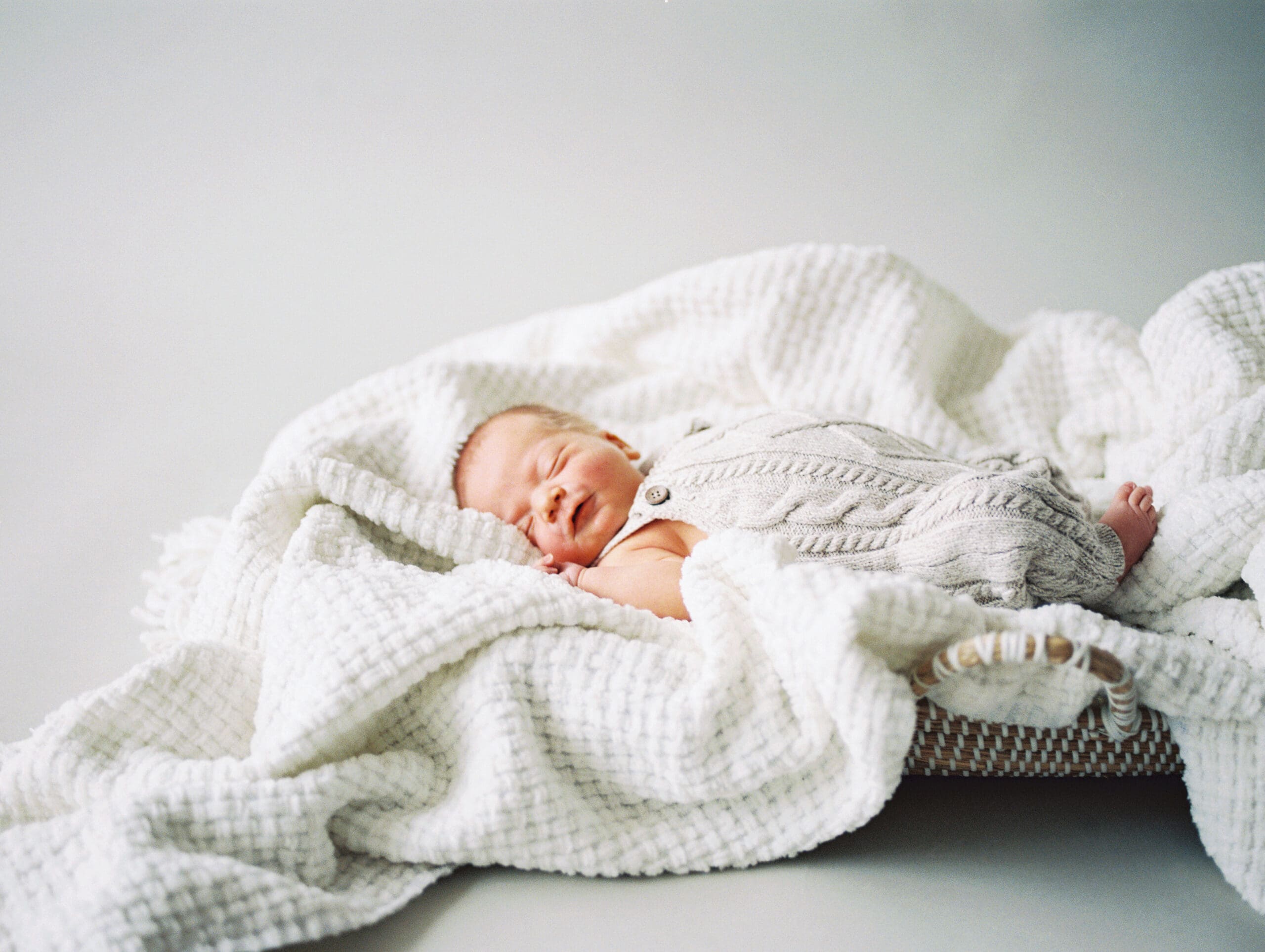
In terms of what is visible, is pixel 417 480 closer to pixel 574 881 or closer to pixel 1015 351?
pixel 574 881

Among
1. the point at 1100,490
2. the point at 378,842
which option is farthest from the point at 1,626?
the point at 1100,490

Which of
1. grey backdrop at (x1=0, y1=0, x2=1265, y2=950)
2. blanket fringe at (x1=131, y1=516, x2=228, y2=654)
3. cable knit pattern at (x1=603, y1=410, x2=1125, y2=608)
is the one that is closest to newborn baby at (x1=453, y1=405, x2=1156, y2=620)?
cable knit pattern at (x1=603, y1=410, x2=1125, y2=608)

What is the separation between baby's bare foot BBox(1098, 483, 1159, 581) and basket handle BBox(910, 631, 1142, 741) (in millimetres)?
267

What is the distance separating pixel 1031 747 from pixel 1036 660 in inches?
7.1

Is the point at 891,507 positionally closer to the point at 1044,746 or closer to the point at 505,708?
the point at 1044,746

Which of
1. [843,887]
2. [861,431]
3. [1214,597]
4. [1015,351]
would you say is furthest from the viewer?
[1015,351]

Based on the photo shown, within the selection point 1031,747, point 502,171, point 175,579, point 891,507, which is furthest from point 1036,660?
point 502,171

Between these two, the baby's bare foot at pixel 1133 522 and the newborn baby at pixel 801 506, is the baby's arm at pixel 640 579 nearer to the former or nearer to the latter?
the newborn baby at pixel 801 506

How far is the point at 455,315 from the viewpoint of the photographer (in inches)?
76.4

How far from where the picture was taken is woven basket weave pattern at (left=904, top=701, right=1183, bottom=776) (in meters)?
0.88

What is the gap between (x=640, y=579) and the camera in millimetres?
1094

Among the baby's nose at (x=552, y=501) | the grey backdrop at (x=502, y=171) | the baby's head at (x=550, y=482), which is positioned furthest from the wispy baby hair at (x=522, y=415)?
the grey backdrop at (x=502, y=171)

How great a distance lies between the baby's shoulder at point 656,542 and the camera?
1158mm

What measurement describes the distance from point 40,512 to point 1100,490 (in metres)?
1.55
